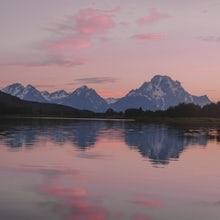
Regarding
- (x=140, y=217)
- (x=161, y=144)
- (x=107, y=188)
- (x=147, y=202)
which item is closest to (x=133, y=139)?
(x=161, y=144)

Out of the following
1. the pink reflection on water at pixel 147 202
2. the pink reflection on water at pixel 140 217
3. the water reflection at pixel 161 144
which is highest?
the pink reflection on water at pixel 147 202

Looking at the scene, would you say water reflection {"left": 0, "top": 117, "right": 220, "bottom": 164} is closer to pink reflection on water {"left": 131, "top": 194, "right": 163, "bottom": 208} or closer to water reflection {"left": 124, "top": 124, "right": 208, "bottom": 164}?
water reflection {"left": 124, "top": 124, "right": 208, "bottom": 164}

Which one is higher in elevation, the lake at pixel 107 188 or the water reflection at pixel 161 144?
the lake at pixel 107 188

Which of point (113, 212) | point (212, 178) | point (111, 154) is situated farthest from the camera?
point (111, 154)

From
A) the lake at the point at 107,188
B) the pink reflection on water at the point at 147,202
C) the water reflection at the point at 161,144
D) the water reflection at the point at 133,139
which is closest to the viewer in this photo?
the lake at the point at 107,188

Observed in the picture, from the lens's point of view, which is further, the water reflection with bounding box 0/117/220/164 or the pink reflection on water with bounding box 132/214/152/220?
the water reflection with bounding box 0/117/220/164

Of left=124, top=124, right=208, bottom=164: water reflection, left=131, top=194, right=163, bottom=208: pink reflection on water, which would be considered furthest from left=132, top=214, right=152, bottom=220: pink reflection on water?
left=124, top=124, right=208, bottom=164: water reflection

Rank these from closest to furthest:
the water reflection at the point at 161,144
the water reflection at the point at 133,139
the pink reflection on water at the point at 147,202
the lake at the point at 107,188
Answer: the lake at the point at 107,188 < the pink reflection on water at the point at 147,202 < the water reflection at the point at 161,144 < the water reflection at the point at 133,139

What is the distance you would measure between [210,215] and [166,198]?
3.98m

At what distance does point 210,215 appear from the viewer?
20.6m

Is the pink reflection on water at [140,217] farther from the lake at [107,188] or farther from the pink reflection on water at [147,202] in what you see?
the pink reflection on water at [147,202]

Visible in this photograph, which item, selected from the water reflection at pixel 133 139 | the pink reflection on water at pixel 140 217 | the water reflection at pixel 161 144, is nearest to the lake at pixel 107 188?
the pink reflection on water at pixel 140 217

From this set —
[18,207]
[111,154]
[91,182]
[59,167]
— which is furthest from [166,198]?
[111,154]

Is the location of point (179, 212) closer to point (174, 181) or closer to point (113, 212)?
point (113, 212)
